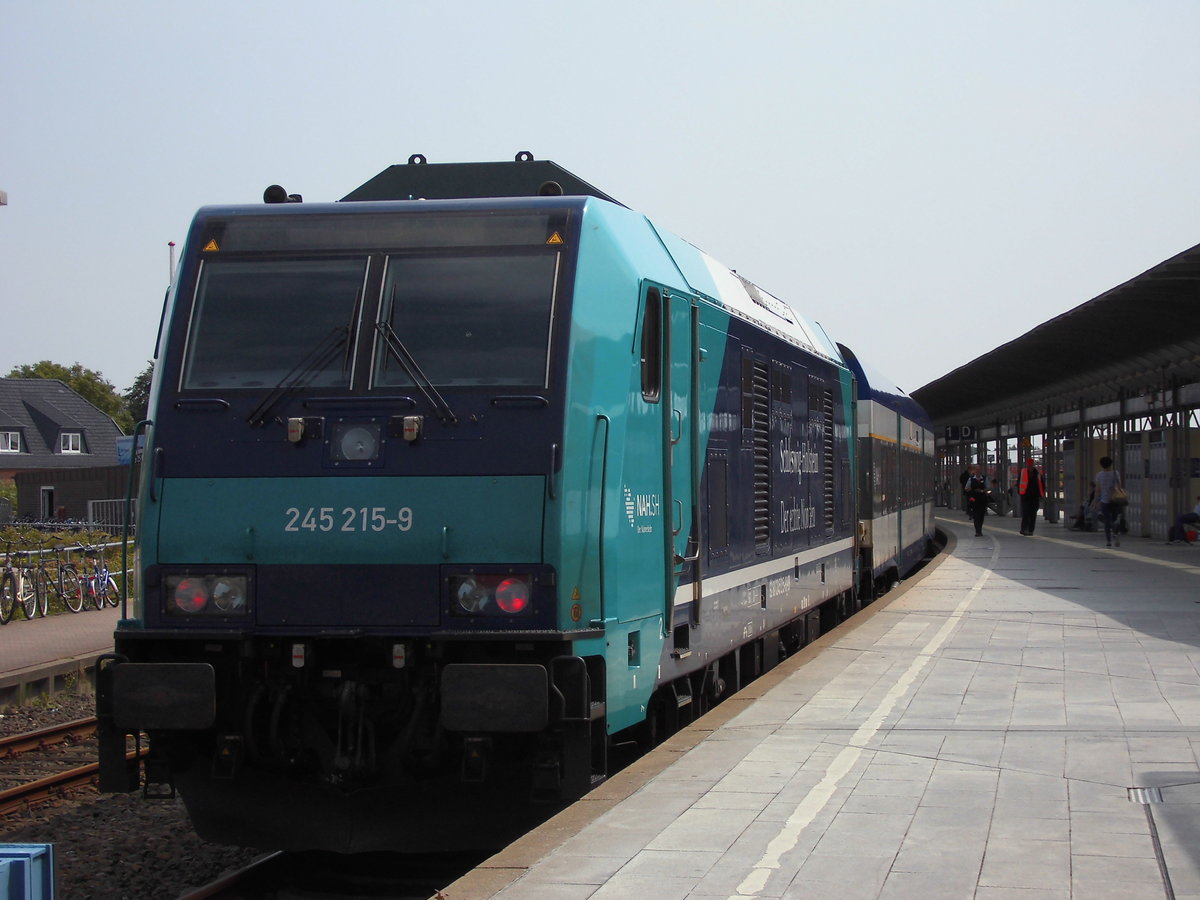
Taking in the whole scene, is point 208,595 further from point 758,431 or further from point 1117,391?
point 1117,391

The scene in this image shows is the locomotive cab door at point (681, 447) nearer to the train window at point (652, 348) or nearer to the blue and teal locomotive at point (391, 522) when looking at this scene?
the train window at point (652, 348)

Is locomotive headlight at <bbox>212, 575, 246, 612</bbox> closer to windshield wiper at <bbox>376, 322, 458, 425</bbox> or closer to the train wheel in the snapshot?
windshield wiper at <bbox>376, 322, 458, 425</bbox>

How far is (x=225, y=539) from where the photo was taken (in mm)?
7125

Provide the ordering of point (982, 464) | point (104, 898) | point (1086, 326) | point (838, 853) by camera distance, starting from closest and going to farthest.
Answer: point (838, 853)
point (104, 898)
point (1086, 326)
point (982, 464)

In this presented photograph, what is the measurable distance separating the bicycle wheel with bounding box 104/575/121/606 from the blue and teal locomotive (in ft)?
55.8

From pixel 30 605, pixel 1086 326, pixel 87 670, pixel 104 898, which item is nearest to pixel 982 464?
pixel 1086 326

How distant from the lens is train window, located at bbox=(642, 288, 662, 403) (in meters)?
7.78

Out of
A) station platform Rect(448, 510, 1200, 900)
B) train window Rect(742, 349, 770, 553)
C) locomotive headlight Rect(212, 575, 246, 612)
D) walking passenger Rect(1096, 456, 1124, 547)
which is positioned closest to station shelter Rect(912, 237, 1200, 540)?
walking passenger Rect(1096, 456, 1124, 547)

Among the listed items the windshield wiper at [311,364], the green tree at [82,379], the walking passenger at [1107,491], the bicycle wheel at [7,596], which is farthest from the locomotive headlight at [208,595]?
the green tree at [82,379]

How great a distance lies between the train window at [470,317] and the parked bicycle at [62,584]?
16526 millimetres

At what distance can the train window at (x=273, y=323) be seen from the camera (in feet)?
23.9

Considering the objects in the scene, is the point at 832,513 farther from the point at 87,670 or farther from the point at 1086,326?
the point at 1086,326

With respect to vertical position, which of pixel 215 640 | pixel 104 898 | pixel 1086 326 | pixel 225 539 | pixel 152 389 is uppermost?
pixel 1086 326

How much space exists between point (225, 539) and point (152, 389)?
3.16ft
